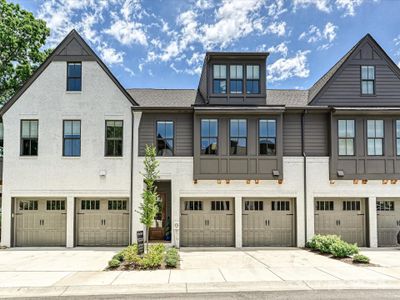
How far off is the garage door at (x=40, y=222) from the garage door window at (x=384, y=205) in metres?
16.1

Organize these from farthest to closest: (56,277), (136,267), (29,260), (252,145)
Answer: (252,145)
(29,260)
(136,267)
(56,277)

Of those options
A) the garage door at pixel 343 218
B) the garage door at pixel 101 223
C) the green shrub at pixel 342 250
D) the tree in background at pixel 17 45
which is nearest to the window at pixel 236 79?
the garage door at pixel 343 218

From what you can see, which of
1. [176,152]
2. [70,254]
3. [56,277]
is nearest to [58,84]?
[176,152]

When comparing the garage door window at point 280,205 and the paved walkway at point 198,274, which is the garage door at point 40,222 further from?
the garage door window at point 280,205

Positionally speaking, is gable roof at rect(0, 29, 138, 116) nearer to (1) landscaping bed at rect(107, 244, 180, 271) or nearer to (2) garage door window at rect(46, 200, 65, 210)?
(2) garage door window at rect(46, 200, 65, 210)

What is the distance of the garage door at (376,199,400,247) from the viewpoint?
1606cm

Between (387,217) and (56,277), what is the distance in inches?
→ 610

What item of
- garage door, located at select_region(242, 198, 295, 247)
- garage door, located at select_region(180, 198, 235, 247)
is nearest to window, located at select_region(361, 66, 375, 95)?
garage door, located at select_region(242, 198, 295, 247)

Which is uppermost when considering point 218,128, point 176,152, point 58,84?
point 58,84

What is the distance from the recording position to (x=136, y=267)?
11000mm

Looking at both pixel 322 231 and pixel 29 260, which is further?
pixel 322 231

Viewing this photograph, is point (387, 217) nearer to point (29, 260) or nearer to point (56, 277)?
point (56, 277)

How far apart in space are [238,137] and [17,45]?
17.6 m

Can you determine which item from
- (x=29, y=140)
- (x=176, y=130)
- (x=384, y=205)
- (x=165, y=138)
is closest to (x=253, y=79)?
(x=176, y=130)
